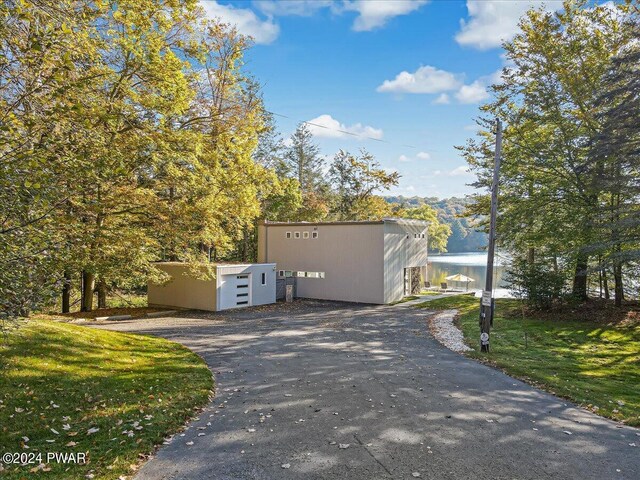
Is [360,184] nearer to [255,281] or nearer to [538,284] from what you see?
[255,281]

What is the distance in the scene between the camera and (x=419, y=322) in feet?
53.3

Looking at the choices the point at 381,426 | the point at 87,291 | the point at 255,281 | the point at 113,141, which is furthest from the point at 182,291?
the point at 381,426

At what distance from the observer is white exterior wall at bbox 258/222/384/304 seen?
71.6ft

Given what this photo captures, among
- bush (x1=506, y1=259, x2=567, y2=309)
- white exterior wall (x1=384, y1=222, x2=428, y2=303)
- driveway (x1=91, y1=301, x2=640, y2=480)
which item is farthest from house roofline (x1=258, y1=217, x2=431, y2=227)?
driveway (x1=91, y1=301, x2=640, y2=480)

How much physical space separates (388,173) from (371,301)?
646 inches

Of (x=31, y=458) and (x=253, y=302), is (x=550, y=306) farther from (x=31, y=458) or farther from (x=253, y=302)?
(x=31, y=458)

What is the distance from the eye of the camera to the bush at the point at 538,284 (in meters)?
17.4

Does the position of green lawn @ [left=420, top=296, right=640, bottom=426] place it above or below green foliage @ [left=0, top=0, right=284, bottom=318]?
below

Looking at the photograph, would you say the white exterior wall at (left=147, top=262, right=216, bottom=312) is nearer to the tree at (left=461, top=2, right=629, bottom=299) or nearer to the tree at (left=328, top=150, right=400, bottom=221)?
A: the tree at (left=461, top=2, right=629, bottom=299)

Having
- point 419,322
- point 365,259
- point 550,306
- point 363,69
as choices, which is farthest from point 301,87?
point 550,306

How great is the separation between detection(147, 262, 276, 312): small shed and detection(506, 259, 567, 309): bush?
1214 cm

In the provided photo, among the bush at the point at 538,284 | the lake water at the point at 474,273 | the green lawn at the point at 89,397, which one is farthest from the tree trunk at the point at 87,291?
the bush at the point at 538,284

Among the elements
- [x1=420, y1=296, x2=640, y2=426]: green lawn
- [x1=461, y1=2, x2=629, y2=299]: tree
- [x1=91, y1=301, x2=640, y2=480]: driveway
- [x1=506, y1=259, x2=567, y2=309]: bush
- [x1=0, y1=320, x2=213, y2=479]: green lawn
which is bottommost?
[x1=420, y1=296, x2=640, y2=426]: green lawn

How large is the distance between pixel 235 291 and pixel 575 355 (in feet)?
46.9
